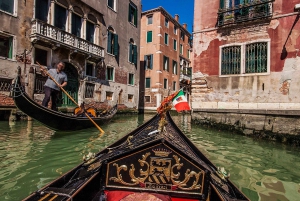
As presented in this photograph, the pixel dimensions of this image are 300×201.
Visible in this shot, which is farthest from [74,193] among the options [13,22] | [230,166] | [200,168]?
[13,22]

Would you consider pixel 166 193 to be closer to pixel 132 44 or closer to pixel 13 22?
pixel 13 22

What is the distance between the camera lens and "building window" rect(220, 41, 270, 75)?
581cm

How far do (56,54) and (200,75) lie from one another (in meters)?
5.74

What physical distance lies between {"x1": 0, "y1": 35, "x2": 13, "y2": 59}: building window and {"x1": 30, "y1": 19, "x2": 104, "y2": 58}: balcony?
0.70 meters

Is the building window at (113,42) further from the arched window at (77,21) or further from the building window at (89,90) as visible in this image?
the building window at (89,90)

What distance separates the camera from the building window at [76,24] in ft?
29.6

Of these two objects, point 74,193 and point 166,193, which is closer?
point 74,193

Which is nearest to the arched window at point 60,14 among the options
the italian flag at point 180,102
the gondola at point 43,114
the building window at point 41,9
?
the building window at point 41,9

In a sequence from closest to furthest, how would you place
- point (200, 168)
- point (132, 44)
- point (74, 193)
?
point (74, 193), point (200, 168), point (132, 44)

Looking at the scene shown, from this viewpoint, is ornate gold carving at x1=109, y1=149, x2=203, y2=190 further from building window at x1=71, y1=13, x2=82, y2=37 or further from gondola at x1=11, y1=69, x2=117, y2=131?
building window at x1=71, y1=13, x2=82, y2=37

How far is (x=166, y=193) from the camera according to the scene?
52.7 inches

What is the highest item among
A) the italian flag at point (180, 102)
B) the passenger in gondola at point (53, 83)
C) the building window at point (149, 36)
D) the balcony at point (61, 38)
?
the building window at point (149, 36)

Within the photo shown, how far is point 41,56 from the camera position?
7715 mm

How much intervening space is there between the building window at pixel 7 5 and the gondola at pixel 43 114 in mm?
4264
